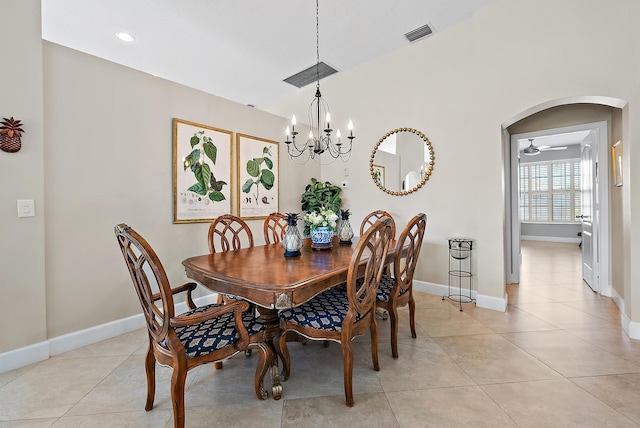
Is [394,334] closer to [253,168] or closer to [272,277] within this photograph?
[272,277]

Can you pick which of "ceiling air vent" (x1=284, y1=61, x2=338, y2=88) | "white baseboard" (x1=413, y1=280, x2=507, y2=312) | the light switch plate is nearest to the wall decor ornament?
the light switch plate

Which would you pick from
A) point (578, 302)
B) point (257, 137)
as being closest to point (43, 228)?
point (257, 137)

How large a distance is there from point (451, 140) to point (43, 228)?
3.99m

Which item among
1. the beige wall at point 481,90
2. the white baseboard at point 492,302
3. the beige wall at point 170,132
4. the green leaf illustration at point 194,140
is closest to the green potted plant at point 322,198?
the beige wall at point 481,90

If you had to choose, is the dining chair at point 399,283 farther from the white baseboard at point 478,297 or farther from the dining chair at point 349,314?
the white baseboard at point 478,297

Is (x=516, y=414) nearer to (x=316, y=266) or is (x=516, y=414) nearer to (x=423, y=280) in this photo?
(x=316, y=266)

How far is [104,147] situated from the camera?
Answer: 8.14ft

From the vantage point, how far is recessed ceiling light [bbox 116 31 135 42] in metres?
3.25

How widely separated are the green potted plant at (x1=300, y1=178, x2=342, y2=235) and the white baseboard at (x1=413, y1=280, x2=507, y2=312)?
161cm

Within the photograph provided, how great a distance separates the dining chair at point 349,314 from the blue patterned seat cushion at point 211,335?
25 centimetres

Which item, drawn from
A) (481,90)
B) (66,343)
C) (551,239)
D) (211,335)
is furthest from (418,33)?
(551,239)

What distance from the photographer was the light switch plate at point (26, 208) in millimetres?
2025

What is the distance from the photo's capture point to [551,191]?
8578mm

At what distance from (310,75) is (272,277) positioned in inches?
151
